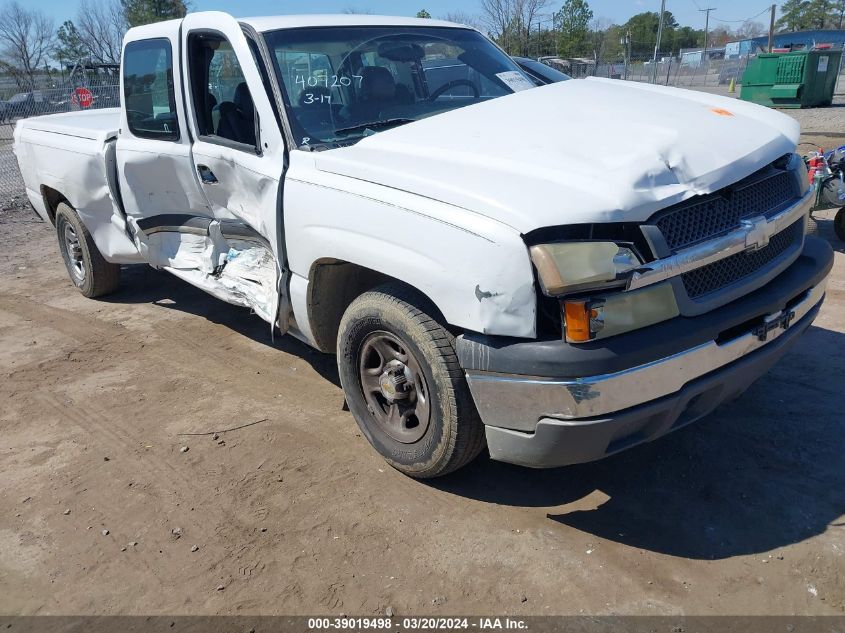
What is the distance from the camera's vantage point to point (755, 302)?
114 inches

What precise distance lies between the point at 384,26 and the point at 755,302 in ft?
8.69

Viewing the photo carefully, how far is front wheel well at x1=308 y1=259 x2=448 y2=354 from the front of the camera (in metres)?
3.53

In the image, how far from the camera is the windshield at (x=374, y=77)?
3.69 meters

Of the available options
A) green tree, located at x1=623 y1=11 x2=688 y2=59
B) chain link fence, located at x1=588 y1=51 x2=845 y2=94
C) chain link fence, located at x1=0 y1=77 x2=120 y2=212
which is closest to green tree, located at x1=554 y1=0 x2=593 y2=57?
chain link fence, located at x1=588 y1=51 x2=845 y2=94

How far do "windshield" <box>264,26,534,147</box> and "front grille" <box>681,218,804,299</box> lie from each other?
1723mm

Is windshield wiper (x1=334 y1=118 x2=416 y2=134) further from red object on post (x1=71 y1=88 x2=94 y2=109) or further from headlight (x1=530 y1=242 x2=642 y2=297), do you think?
red object on post (x1=71 y1=88 x2=94 y2=109)

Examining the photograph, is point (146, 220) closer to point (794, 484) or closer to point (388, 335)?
point (388, 335)

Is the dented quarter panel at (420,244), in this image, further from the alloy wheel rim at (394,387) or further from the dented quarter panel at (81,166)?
the dented quarter panel at (81,166)

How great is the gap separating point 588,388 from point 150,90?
Answer: 3586mm

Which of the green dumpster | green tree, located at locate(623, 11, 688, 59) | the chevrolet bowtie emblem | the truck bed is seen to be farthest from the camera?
green tree, located at locate(623, 11, 688, 59)

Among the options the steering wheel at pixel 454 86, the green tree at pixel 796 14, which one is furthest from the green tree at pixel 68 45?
the green tree at pixel 796 14

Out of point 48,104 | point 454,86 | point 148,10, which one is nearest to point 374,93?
point 454,86

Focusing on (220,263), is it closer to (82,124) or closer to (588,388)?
(82,124)

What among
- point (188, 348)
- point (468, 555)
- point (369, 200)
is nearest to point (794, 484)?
point (468, 555)
